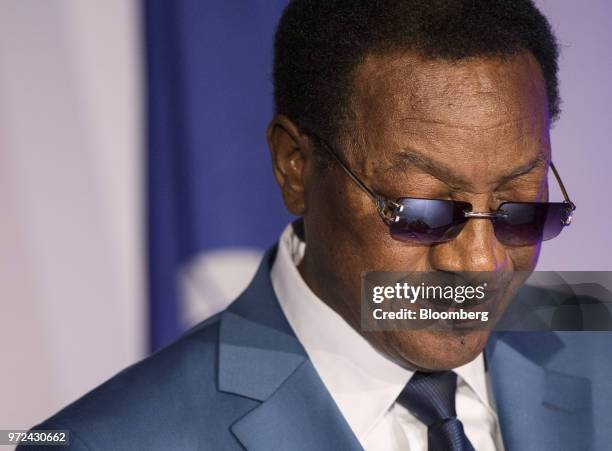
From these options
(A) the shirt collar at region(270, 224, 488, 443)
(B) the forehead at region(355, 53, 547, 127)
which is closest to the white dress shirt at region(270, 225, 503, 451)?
(A) the shirt collar at region(270, 224, 488, 443)

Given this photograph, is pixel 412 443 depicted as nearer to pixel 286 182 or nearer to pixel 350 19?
pixel 286 182

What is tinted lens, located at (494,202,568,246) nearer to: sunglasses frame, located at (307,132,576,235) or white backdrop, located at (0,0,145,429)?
sunglasses frame, located at (307,132,576,235)

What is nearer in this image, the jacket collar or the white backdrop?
the jacket collar

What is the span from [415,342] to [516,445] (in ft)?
1.02

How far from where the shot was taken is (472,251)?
145 cm

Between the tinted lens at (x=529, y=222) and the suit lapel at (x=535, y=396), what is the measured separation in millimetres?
395

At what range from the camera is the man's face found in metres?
1.45

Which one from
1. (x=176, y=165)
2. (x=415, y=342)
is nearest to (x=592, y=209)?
(x=415, y=342)

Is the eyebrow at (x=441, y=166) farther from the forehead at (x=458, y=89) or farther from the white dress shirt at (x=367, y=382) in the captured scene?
the white dress shirt at (x=367, y=382)

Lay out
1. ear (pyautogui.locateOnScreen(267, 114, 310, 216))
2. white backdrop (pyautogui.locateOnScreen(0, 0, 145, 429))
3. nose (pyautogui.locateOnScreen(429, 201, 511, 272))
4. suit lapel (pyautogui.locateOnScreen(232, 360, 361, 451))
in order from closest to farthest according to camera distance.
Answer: nose (pyautogui.locateOnScreen(429, 201, 511, 272))
suit lapel (pyautogui.locateOnScreen(232, 360, 361, 451))
ear (pyautogui.locateOnScreen(267, 114, 310, 216))
white backdrop (pyautogui.locateOnScreen(0, 0, 145, 429))

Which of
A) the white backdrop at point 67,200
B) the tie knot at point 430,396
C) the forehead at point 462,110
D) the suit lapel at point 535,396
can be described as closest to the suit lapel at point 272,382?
the tie knot at point 430,396

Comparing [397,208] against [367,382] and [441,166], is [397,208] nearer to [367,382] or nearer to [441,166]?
[441,166]

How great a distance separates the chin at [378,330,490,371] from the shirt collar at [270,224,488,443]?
15cm

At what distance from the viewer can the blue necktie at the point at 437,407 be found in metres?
1.63
